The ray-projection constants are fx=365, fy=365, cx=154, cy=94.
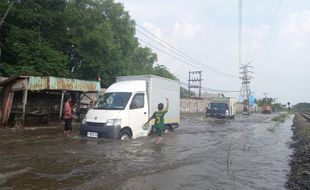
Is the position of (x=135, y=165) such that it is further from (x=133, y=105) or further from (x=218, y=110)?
(x=218, y=110)

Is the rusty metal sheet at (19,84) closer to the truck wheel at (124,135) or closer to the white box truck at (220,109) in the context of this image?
the truck wheel at (124,135)

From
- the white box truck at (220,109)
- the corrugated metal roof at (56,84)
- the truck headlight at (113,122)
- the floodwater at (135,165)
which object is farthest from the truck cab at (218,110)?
the truck headlight at (113,122)

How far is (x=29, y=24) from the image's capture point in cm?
2723

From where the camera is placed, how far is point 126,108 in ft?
46.1

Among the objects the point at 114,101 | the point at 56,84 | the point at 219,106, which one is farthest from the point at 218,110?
the point at 114,101

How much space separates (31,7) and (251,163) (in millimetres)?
22690

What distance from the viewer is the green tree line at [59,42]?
80.7 ft

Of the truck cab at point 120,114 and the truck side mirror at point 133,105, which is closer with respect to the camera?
the truck cab at point 120,114

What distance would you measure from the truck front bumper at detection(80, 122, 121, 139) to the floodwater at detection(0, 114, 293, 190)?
23 cm

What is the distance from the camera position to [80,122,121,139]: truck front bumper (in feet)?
43.6

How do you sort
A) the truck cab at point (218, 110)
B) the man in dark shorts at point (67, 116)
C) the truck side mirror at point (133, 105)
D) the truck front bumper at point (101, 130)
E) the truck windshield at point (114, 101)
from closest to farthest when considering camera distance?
the truck front bumper at point (101, 130) < the truck windshield at point (114, 101) < the truck side mirror at point (133, 105) < the man in dark shorts at point (67, 116) < the truck cab at point (218, 110)

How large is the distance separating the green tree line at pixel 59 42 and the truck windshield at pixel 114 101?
9.05 meters

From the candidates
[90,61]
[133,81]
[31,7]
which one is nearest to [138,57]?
[90,61]

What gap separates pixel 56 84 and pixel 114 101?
20.2ft
